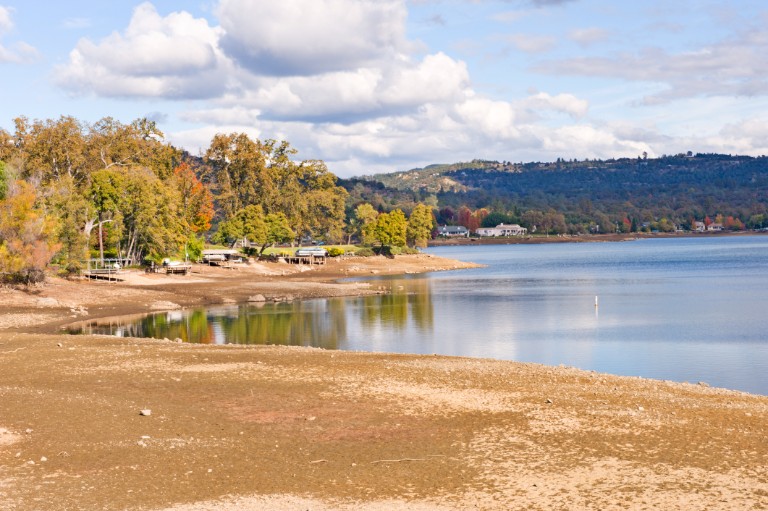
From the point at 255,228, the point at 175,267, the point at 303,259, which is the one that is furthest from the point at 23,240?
the point at 303,259

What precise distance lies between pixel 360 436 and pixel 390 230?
412 ft

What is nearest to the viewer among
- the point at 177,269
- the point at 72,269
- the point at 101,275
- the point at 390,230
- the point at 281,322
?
the point at 281,322

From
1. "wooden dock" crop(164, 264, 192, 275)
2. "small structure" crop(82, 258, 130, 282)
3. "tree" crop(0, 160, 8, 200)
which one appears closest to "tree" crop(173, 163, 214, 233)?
"wooden dock" crop(164, 264, 192, 275)

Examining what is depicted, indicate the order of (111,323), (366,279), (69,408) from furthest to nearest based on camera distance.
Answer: (366,279) → (111,323) → (69,408)

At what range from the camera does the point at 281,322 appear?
56.4 meters

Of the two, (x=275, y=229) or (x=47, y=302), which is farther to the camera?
(x=275, y=229)

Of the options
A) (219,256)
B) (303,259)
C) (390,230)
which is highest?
(390,230)

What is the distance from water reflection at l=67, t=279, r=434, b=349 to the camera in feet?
156

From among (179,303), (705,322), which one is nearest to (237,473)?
(705,322)

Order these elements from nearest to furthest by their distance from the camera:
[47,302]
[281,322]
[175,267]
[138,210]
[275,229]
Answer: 1. [281,322]
2. [47,302]
3. [138,210]
4. [175,267]
5. [275,229]

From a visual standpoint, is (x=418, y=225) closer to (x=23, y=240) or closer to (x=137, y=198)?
(x=137, y=198)

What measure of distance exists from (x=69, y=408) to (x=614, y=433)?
14184mm

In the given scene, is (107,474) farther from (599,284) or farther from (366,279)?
(366,279)

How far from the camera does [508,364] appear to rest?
106ft
